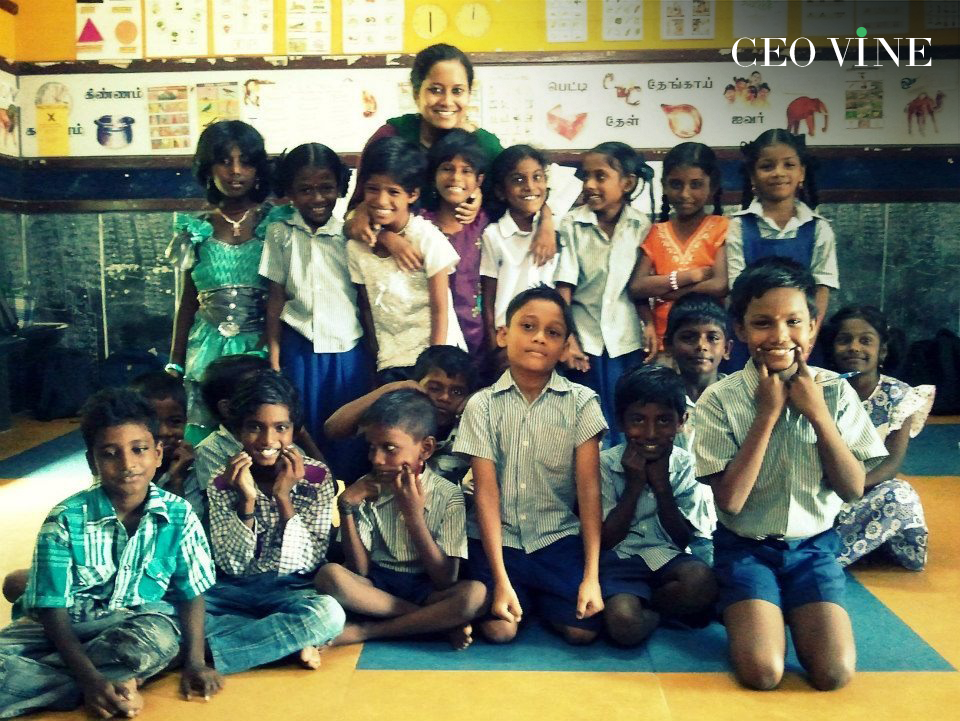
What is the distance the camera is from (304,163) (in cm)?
315

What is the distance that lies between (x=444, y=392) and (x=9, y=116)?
425 centimetres

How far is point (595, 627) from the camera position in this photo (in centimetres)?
263

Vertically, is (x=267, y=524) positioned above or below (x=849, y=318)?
below

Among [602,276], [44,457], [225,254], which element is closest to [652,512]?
[602,276]

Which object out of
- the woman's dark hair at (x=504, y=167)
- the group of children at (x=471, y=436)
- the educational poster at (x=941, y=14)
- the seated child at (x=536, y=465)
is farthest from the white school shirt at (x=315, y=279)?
the educational poster at (x=941, y=14)

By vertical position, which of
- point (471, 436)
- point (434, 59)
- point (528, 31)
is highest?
point (528, 31)

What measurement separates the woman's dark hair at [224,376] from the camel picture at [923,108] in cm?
443

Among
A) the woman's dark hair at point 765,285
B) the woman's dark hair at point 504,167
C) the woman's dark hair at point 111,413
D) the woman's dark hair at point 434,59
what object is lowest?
the woman's dark hair at point 111,413

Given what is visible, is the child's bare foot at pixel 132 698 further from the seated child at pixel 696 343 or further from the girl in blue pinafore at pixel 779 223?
the girl in blue pinafore at pixel 779 223

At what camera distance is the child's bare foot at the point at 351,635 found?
2609mm

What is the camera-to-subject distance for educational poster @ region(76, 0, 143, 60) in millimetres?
5840

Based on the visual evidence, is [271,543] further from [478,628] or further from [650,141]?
[650,141]

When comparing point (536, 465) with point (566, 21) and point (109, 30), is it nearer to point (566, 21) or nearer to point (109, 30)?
point (566, 21)

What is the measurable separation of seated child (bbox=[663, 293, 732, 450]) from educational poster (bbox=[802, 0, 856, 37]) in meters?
3.30
